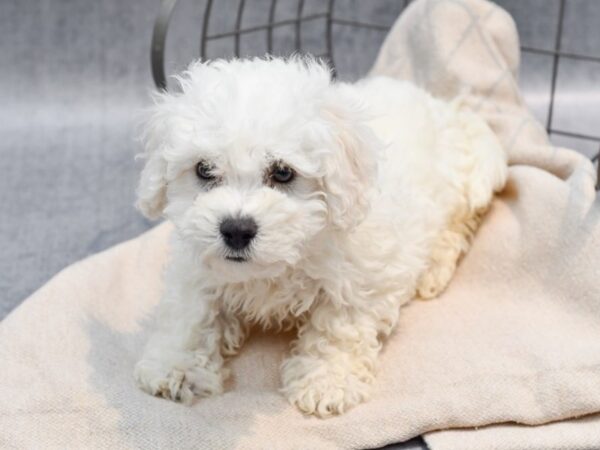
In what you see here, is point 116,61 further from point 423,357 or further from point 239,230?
point 239,230

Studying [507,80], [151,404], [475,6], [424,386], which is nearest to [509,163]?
[507,80]

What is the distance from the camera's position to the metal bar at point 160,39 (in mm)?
2447

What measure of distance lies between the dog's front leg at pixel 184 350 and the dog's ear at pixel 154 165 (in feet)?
0.85

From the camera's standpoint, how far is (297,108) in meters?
1.76

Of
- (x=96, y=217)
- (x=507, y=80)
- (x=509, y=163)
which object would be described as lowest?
(x=96, y=217)

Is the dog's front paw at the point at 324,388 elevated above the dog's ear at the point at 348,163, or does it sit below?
below

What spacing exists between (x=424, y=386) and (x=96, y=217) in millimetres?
1437

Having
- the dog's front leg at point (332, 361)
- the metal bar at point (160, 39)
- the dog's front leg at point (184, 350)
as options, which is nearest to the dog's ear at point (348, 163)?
the dog's front leg at point (332, 361)

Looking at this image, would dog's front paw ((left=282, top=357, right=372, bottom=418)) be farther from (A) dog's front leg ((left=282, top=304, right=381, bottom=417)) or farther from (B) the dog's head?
(B) the dog's head

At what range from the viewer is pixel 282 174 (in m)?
1.77

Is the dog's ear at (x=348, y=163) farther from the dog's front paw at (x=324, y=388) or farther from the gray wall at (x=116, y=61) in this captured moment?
the gray wall at (x=116, y=61)

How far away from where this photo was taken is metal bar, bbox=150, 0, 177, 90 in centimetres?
245

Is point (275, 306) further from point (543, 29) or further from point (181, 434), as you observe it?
point (543, 29)

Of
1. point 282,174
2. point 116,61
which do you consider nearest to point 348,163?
point 282,174
